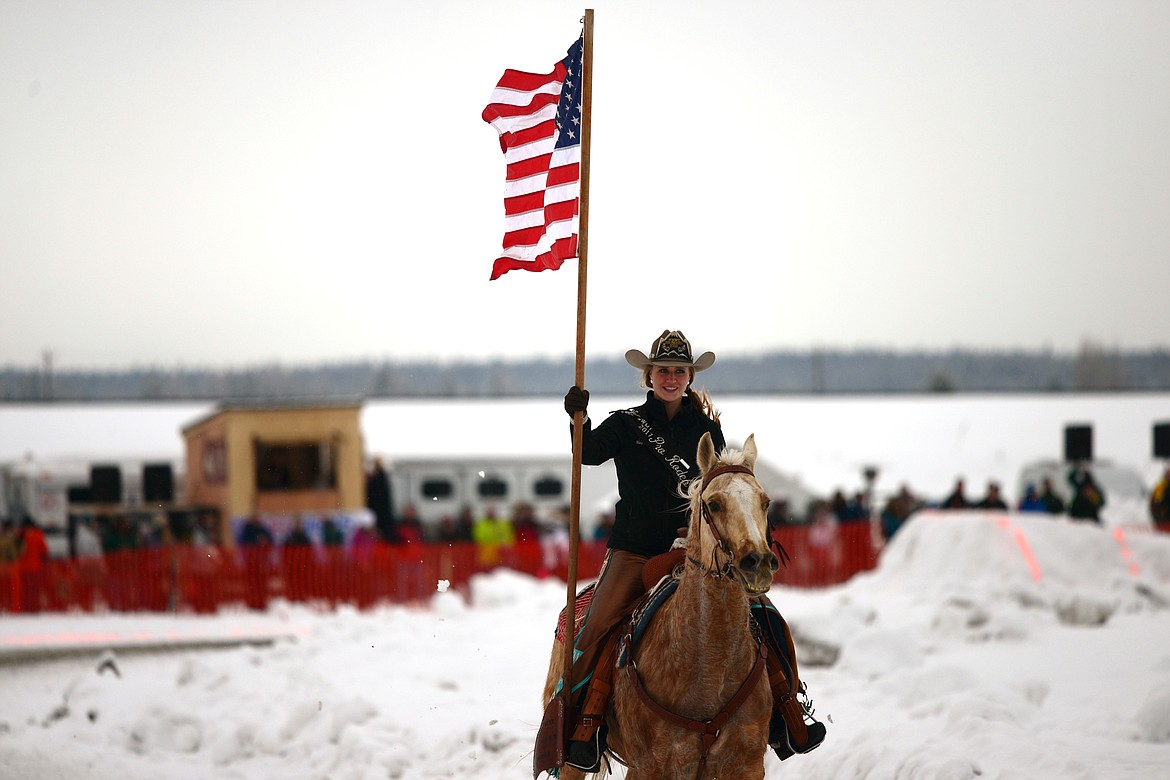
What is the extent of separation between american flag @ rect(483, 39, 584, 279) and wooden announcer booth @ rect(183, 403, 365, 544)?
55.1 ft

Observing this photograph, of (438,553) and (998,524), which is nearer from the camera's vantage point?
(998,524)

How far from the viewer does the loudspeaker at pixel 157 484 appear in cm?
2411

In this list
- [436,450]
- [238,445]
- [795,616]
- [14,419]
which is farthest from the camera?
[14,419]

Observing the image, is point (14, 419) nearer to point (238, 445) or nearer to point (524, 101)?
point (238, 445)

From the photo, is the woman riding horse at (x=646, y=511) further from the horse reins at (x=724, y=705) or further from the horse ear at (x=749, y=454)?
the horse ear at (x=749, y=454)

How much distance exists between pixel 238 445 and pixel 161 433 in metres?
26.9

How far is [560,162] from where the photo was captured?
6875 mm

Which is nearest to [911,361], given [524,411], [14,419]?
[524,411]

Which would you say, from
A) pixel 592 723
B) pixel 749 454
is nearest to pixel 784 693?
pixel 592 723

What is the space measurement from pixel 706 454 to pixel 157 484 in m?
21.2

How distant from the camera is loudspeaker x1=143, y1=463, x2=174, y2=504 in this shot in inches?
949

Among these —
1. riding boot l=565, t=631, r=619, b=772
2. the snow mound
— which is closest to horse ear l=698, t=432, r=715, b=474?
riding boot l=565, t=631, r=619, b=772

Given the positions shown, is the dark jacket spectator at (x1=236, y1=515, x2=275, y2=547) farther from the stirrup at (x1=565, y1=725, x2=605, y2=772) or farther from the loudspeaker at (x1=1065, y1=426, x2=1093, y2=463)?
the loudspeaker at (x1=1065, y1=426, x2=1093, y2=463)

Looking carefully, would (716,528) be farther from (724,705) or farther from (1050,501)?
(1050,501)
